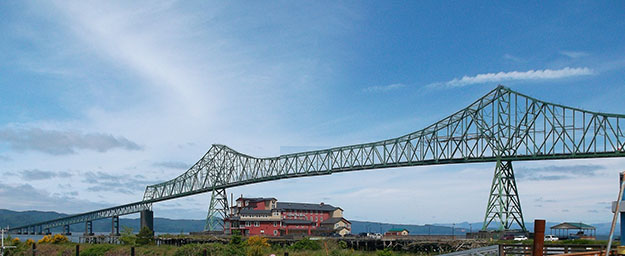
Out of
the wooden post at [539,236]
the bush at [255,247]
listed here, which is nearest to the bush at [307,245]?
the bush at [255,247]

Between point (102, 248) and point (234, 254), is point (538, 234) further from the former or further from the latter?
point (102, 248)

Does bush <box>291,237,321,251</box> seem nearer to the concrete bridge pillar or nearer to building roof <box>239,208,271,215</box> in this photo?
building roof <box>239,208,271,215</box>

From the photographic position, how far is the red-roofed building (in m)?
91.9

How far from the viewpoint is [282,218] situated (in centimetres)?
9300

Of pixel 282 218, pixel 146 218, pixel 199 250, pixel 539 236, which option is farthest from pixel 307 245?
pixel 146 218

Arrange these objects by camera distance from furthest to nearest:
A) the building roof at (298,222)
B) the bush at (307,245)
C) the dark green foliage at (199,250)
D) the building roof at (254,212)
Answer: the building roof at (298,222) → the building roof at (254,212) → the bush at (307,245) → the dark green foliage at (199,250)

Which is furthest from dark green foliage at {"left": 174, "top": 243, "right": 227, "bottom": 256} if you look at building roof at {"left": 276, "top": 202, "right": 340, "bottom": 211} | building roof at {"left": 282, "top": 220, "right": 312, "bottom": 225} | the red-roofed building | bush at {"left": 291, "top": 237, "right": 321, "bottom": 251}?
building roof at {"left": 276, "top": 202, "right": 340, "bottom": 211}

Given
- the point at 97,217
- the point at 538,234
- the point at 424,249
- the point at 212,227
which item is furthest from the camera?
the point at 97,217

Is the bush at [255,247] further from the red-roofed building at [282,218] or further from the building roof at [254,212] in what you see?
the building roof at [254,212]

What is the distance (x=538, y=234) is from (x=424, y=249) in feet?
168

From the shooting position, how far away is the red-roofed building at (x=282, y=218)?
91875mm

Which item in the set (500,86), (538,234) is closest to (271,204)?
(500,86)

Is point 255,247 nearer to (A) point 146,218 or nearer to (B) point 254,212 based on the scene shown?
(B) point 254,212

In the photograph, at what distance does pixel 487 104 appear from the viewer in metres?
73.1
